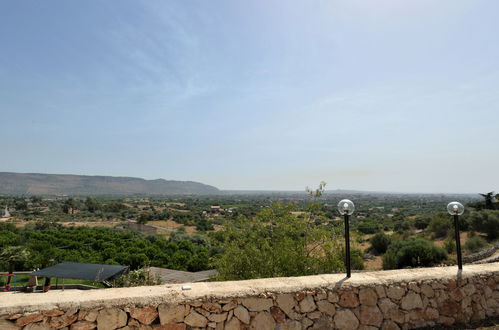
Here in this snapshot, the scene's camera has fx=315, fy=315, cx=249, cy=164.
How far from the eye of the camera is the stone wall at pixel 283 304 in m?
3.36

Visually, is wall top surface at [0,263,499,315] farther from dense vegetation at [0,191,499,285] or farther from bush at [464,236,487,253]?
bush at [464,236,487,253]

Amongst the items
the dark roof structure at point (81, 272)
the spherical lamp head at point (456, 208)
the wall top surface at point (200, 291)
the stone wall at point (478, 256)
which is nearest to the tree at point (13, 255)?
the dark roof structure at point (81, 272)

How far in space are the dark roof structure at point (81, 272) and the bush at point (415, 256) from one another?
1660cm

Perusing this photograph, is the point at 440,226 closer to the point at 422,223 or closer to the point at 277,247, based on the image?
the point at 422,223

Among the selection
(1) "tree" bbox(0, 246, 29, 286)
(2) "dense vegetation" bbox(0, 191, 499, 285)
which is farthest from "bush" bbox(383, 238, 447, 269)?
(1) "tree" bbox(0, 246, 29, 286)

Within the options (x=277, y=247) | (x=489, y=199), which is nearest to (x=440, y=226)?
(x=489, y=199)

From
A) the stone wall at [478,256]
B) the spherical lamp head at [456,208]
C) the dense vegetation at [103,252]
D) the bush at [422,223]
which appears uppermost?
the spherical lamp head at [456,208]

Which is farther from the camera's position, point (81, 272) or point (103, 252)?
point (103, 252)

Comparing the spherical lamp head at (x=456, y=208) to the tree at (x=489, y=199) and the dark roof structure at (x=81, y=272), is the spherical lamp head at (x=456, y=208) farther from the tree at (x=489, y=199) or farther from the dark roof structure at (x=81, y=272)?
the tree at (x=489, y=199)

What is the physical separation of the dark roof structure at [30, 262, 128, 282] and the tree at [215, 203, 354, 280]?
614 centimetres

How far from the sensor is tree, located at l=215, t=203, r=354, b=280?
8.02 m

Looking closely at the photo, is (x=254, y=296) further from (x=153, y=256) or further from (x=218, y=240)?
(x=153, y=256)

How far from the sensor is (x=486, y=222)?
27.7 meters

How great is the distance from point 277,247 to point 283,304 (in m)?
4.33
